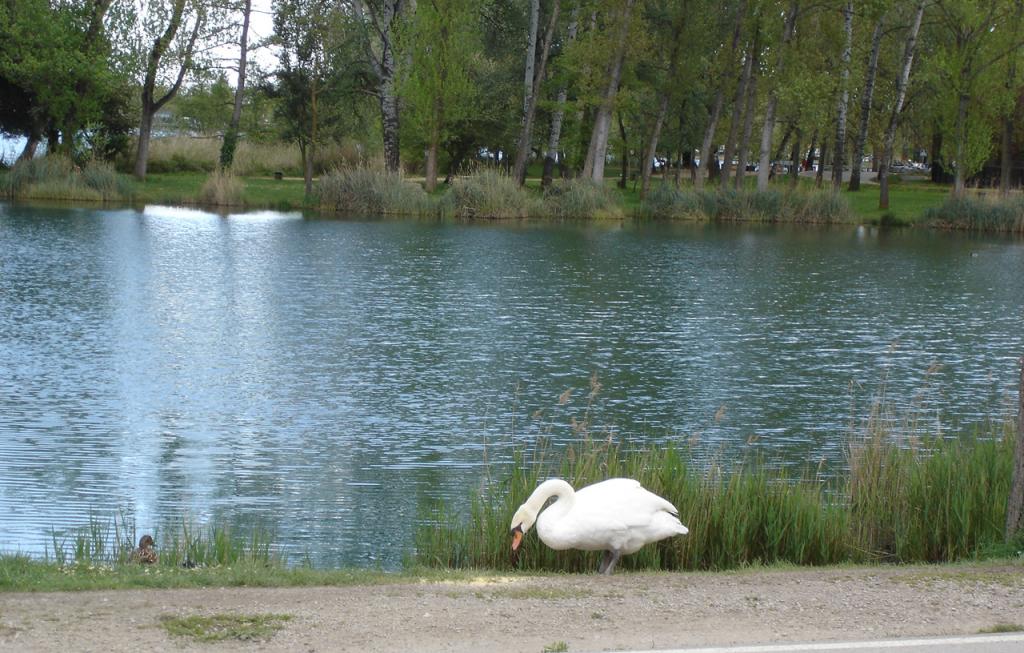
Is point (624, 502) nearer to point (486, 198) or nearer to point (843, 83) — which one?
point (486, 198)

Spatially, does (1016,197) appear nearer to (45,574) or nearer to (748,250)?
(748,250)

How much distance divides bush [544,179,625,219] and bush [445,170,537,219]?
1321mm

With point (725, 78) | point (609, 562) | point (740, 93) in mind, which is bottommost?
point (609, 562)

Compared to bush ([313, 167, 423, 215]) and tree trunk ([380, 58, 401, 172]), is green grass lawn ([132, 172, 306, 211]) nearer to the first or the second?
bush ([313, 167, 423, 215])

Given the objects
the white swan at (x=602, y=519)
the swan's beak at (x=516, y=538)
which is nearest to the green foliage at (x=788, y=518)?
the swan's beak at (x=516, y=538)

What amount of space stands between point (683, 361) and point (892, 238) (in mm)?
28730

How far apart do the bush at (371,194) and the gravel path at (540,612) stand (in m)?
42.9

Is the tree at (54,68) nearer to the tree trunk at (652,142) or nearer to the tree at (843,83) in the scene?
the tree trunk at (652,142)

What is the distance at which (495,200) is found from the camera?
5009cm

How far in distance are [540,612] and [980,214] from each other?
159 feet

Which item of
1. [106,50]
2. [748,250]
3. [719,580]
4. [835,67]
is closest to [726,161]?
[835,67]

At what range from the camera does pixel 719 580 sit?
8406 millimetres

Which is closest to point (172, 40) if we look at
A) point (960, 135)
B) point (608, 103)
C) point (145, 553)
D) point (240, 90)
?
point (240, 90)

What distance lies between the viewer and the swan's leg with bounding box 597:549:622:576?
29.8 ft
